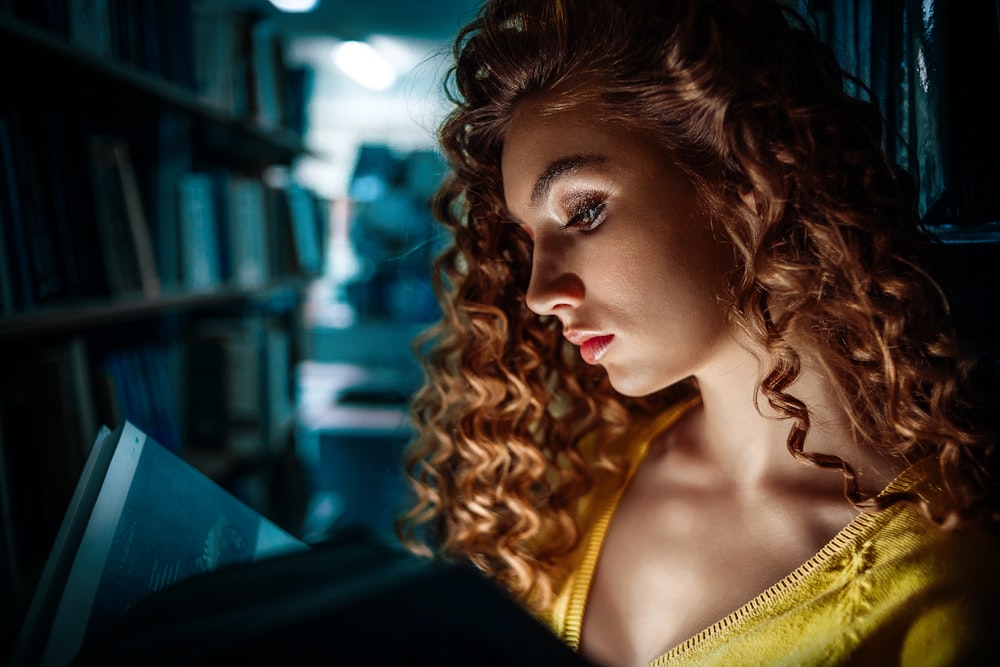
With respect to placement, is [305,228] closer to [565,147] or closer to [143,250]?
[143,250]

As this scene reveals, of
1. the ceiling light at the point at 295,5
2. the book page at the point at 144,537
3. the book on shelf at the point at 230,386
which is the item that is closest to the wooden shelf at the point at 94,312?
the book on shelf at the point at 230,386

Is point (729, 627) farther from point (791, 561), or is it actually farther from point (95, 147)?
point (95, 147)

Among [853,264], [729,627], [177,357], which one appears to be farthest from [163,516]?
[177,357]

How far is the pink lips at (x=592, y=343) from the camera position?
73 cm

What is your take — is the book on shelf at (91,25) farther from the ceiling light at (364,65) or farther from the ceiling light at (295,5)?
the ceiling light at (364,65)

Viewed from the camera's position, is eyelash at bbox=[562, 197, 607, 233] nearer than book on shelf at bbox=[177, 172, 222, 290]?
Yes

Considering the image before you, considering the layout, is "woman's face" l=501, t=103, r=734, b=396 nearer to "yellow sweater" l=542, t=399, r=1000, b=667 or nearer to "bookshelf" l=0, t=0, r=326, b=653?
"yellow sweater" l=542, t=399, r=1000, b=667

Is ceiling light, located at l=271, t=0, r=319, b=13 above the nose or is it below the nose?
above

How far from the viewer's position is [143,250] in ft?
4.62

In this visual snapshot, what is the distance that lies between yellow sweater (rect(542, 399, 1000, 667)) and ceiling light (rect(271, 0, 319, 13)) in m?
2.88

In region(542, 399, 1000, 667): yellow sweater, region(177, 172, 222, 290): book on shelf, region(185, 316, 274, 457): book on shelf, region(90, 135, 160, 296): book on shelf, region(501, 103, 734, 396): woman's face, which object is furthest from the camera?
region(185, 316, 274, 457): book on shelf

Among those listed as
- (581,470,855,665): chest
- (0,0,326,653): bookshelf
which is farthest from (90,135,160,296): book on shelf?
(581,470,855,665): chest

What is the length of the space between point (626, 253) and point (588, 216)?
6 centimetres

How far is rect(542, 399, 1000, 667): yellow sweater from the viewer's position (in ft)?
1.85
